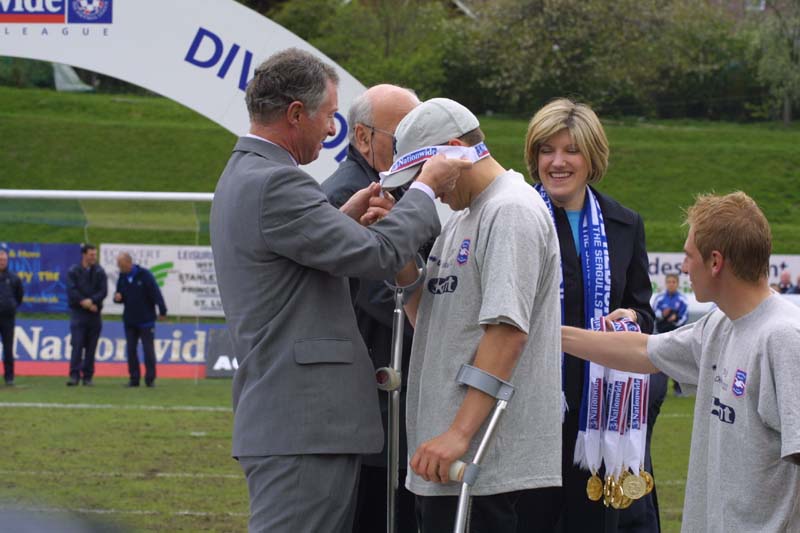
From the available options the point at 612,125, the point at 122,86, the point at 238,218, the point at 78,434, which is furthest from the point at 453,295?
the point at 122,86

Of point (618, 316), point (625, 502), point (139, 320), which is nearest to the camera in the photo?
point (618, 316)

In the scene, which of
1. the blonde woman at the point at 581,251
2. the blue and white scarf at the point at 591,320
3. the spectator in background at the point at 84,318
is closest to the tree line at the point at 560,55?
the spectator in background at the point at 84,318

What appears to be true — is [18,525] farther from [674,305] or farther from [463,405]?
[674,305]

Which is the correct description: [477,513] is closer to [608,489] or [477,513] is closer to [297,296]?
[297,296]

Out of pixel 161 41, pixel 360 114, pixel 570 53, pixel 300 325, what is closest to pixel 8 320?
pixel 161 41

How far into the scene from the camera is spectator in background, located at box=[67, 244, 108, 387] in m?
17.6

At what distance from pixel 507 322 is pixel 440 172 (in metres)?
0.50

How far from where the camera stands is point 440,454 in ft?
11.0

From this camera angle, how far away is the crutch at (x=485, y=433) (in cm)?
329

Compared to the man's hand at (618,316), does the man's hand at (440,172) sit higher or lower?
higher

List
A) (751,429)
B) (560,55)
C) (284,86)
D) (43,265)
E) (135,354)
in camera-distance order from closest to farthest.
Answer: (751,429)
(284,86)
(135,354)
(43,265)
(560,55)

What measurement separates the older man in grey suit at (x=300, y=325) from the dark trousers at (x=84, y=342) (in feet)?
47.9

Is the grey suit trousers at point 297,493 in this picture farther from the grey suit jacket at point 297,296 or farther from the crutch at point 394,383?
the crutch at point 394,383

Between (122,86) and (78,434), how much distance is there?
3369 cm
